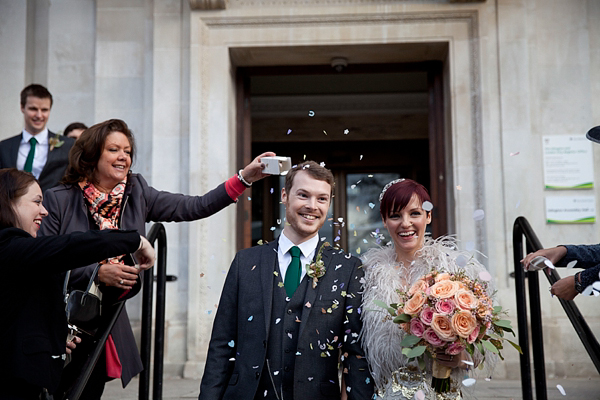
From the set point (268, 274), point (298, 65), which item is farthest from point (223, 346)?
point (298, 65)

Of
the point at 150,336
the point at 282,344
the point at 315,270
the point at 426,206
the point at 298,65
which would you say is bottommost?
the point at 150,336

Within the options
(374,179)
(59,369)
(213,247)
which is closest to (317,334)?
(59,369)

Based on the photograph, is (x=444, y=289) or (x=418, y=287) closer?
(x=444, y=289)

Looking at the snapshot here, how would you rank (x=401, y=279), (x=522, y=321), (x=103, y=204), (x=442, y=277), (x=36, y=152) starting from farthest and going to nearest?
(x=36, y=152) < (x=522, y=321) < (x=103, y=204) < (x=401, y=279) < (x=442, y=277)

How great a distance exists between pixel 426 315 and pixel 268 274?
783 mm

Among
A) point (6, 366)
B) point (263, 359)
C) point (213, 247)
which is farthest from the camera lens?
point (213, 247)

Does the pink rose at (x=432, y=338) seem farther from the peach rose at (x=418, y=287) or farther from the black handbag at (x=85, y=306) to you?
the black handbag at (x=85, y=306)

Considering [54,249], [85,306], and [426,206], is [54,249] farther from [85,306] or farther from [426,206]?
[426,206]

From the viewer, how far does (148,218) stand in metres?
3.84

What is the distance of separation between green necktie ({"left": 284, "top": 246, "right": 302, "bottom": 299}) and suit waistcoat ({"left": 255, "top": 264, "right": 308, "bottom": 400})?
0.12ft

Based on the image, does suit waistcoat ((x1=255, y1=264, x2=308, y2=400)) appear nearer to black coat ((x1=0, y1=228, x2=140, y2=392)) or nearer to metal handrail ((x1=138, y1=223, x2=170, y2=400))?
black coat ((x1=0, y1=228, x2=140, y2=392))

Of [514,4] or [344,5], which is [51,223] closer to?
[344,5]

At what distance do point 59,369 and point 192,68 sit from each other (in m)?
4.43

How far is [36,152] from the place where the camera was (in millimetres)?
5375
